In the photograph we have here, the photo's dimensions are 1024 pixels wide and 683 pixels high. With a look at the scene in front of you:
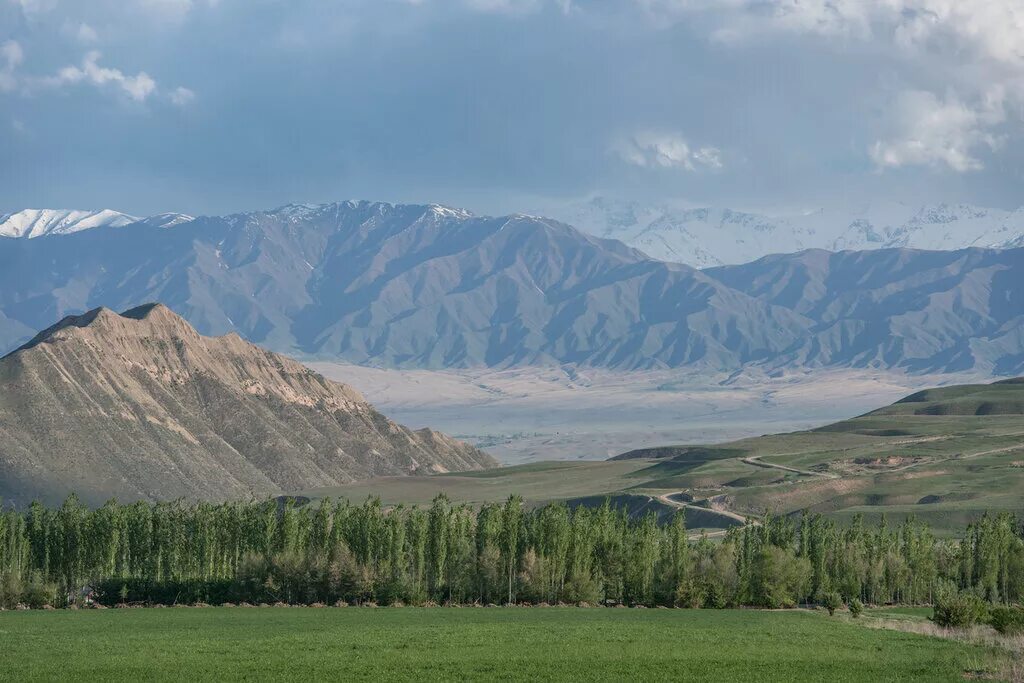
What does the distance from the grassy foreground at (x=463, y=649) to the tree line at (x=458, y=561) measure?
18219 mm

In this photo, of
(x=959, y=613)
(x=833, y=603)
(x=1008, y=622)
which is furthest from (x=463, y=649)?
(x=833, y=603)

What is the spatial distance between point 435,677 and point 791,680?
47.4 ft

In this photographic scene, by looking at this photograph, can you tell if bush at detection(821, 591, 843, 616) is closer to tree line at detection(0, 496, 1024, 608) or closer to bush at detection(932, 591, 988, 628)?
tree line at detection(0, 496, 1024, 608)

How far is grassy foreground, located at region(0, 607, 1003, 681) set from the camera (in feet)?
202

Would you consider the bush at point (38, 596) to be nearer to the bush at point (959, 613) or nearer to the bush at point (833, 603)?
the bush at point (833, 603)

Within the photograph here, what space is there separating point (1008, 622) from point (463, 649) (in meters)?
30.0

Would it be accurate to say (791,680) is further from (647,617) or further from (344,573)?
(344,573)

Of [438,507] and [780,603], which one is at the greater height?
[438,507]

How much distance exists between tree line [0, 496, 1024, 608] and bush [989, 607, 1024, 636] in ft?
97.9

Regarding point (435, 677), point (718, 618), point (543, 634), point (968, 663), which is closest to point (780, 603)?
point (718, 618)

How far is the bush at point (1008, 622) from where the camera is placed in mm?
77625

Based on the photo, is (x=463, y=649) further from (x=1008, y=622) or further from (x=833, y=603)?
(x=833, y=603)

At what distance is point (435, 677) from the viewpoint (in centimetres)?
5981

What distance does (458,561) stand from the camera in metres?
117
